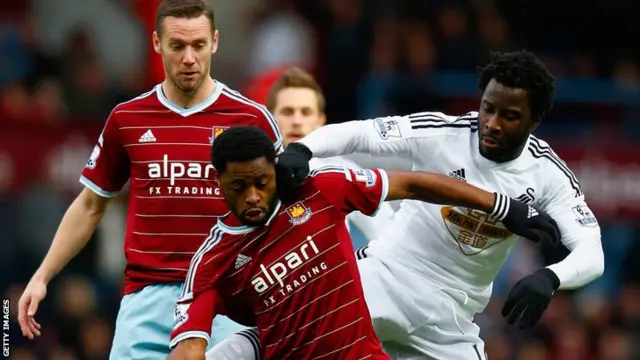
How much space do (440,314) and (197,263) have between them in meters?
1.50

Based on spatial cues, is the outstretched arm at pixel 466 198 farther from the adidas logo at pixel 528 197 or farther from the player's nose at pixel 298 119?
the player's nose at pixel 298 119

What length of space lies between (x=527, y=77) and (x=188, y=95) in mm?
1607

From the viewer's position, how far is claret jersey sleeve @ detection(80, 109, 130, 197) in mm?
6871

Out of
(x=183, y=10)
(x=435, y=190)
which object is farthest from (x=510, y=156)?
(x=183, y=10)

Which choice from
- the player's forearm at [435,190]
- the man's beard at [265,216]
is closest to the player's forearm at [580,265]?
the player's forearm at [435,190]

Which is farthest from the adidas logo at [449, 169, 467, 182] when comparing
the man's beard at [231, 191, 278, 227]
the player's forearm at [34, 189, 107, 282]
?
the player's forearm at [34, 189, 107, 282]

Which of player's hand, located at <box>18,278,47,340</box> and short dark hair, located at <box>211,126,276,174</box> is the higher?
short dark hair, located at <box>211,126,276,174</box>

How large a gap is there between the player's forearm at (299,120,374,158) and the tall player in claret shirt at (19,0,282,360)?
11.4 inches

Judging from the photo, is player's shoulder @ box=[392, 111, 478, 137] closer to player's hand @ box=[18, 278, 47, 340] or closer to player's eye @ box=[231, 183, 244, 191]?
player's eye @ box=[231, 183, 244, 191]

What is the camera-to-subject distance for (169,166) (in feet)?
22.1

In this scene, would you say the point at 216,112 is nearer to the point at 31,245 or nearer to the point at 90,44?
the point at 31,245

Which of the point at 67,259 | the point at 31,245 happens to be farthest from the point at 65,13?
the point at 67,259

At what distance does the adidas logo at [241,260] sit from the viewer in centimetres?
612

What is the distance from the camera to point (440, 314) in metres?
7.06
